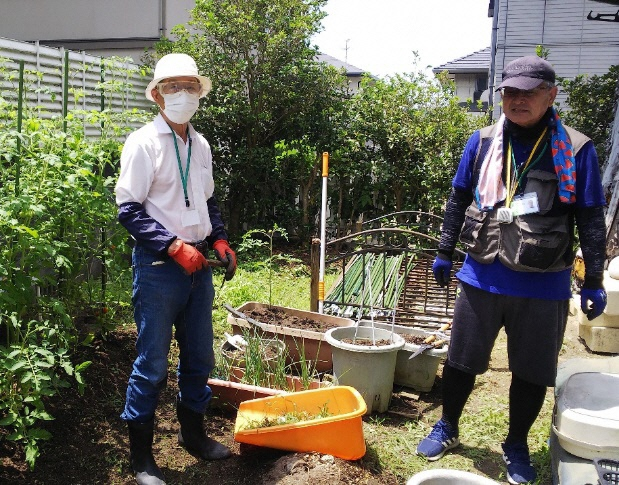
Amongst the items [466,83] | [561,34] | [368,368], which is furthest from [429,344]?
[466,83]

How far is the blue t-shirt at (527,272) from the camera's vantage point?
2.74 meters

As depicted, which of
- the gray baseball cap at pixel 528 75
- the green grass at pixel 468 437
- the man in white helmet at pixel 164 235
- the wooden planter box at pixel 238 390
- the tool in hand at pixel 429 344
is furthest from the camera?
the tool in hand at pixel 429 344

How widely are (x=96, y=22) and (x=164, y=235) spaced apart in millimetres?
9420

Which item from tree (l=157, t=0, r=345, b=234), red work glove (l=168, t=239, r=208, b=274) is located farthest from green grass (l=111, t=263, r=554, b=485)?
tree (l=157, t=0, r=345, b=234)

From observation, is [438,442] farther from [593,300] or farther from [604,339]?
[604,339]

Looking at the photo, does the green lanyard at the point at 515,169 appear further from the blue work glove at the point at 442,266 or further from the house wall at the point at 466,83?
the house wall at the point at 466,83

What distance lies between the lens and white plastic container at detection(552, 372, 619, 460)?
2.45 m

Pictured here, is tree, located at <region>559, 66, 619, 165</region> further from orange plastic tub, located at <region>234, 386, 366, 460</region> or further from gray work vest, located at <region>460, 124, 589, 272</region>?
orange plastic tub, located at <region>234, 386, 366, 460</region>

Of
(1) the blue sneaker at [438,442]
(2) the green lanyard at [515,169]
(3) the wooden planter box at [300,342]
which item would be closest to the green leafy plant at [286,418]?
(1) the blue sneaker at [438,442]

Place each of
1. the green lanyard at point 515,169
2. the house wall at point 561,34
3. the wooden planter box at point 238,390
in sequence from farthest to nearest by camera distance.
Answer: the house wall at point 561,34
the wooden planter box at point 238,390
the green lanyard at point 515,169

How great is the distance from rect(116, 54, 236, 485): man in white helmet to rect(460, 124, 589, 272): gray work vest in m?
1.31

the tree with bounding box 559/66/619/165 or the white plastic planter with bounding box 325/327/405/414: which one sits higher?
the tree with bounding box 559/66/619/165

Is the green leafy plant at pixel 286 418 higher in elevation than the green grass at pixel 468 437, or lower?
higher

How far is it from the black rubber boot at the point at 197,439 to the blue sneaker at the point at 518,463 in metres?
1.48
